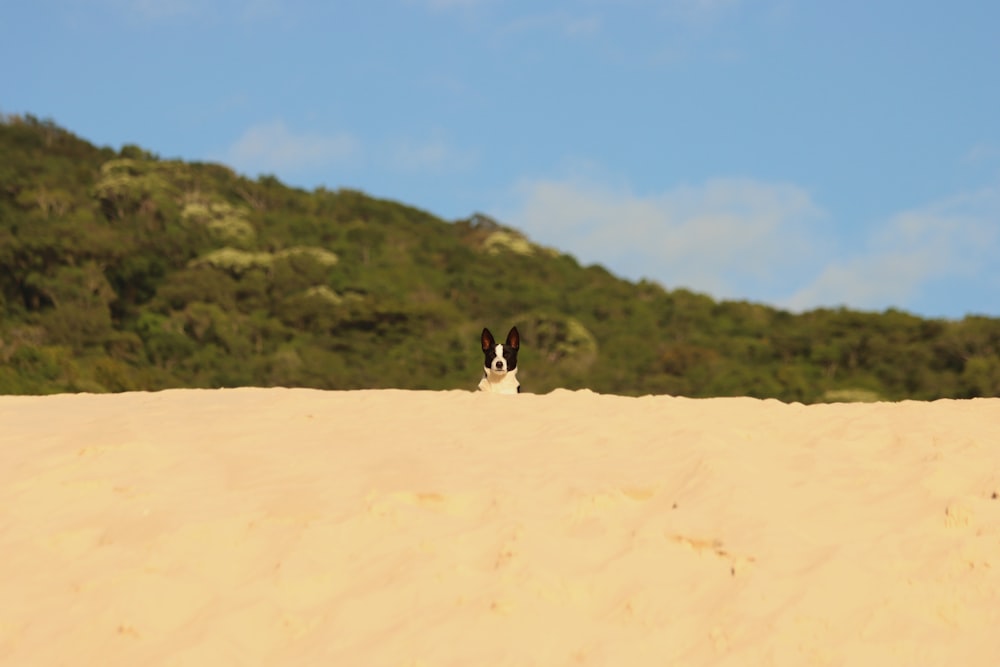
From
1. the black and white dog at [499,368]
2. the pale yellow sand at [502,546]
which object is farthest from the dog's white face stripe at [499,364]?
the pale yellow sand at [502,546]

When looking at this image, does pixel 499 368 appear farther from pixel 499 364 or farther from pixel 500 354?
pixel 500 354

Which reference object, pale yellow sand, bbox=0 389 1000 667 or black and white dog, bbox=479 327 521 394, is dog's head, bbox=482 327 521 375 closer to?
black and white dog, bbox=479 327 521 394

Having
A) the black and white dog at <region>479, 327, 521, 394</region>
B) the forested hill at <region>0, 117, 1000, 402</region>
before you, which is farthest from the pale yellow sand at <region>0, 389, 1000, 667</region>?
the forested hill at <region>0, 117, 1000, 402</region>

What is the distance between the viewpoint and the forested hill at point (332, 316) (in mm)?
48594

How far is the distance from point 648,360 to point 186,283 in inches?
889

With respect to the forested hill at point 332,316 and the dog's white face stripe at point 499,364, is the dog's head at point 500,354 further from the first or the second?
the forested hill at point 332,316

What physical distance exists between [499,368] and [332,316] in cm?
4755

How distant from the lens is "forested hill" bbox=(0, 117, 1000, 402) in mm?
48594

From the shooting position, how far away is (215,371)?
162 feet

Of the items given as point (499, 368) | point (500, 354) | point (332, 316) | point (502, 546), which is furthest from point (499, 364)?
point (332, 316)

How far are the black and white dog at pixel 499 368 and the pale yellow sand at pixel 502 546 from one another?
11.3ft

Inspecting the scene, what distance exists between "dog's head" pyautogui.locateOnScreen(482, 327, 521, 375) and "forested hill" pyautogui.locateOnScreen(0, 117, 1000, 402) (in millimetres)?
22017

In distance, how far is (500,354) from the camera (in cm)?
1309

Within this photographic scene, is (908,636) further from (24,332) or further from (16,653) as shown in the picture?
(24,332)
